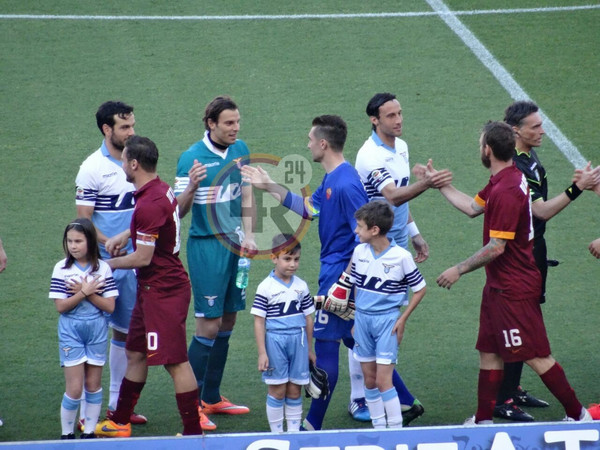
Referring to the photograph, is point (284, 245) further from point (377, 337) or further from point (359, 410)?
point (359, 410)

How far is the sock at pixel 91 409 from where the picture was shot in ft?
20.2

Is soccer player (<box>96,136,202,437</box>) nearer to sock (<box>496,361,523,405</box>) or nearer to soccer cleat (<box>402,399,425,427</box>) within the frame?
soccer cleat (<box>402,399,425,427</box>)

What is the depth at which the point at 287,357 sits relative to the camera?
610 cm

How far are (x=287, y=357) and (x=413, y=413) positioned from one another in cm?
97

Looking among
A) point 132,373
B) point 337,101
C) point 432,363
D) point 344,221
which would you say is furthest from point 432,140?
point 132,373

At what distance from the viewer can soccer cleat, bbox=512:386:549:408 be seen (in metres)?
6.74

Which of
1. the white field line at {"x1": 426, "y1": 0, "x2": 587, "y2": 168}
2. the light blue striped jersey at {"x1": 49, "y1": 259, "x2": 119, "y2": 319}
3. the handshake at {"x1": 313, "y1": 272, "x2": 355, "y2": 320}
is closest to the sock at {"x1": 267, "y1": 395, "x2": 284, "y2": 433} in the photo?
the handshake at {"x1": 313, "y1": 272, "x2": 355, "y2": 320}

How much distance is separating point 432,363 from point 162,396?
1986mm

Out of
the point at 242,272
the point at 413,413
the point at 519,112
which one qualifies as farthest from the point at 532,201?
the point at 242,272

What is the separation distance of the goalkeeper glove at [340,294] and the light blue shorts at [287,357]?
0.80 feet

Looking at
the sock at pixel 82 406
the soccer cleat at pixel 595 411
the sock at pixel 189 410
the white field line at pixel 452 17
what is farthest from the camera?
the white field line at pixel 452 17

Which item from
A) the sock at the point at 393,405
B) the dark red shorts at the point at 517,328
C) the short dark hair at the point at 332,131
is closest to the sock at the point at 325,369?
the sock at the point at 393,405

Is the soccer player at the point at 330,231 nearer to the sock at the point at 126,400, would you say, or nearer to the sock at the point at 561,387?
the sock at the point at 126,400

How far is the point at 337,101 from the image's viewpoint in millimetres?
12047
